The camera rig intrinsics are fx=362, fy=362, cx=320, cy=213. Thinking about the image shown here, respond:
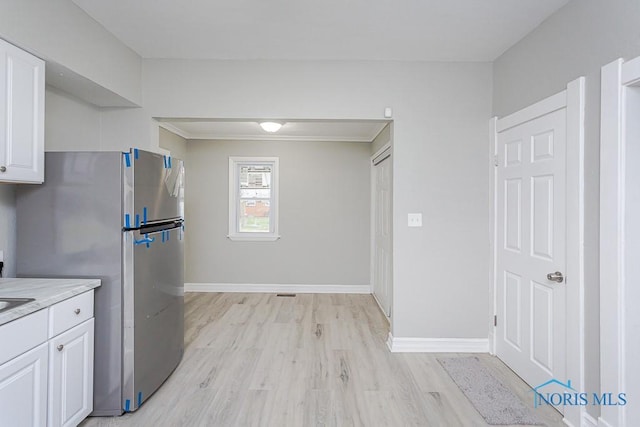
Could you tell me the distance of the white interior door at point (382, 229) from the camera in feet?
14.7

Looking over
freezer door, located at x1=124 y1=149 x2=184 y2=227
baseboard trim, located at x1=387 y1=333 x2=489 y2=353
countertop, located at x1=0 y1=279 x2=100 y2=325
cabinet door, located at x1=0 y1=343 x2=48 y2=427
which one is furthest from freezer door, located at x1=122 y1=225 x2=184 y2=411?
baseboard trim, located at x1=387 y1=333 x2=489 y2=353

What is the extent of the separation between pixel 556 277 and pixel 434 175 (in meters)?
1.32

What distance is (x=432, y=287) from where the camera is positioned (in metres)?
3.32

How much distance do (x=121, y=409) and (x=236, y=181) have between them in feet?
12.8

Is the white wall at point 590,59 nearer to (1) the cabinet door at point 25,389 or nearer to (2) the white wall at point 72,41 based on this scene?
(1) the cabinet door at point 25,389

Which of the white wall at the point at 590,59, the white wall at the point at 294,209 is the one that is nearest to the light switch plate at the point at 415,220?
the white wall at the point at 590,59

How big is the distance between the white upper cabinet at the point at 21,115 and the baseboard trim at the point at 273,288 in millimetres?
3765

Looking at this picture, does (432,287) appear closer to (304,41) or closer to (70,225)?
(304,41)

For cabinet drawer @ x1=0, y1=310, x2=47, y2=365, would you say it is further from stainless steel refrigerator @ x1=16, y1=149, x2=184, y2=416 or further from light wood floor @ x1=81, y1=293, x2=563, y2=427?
light wood floor @ x1=81, y1=293, x2=563, y2=427

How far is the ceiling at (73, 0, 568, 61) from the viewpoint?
2.37 m

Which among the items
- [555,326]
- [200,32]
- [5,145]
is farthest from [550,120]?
[5,145]

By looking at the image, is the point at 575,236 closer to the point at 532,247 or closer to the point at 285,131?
the point at 532,247

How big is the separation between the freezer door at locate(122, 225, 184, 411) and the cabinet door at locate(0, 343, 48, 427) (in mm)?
505

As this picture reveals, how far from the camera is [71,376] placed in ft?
6.55
